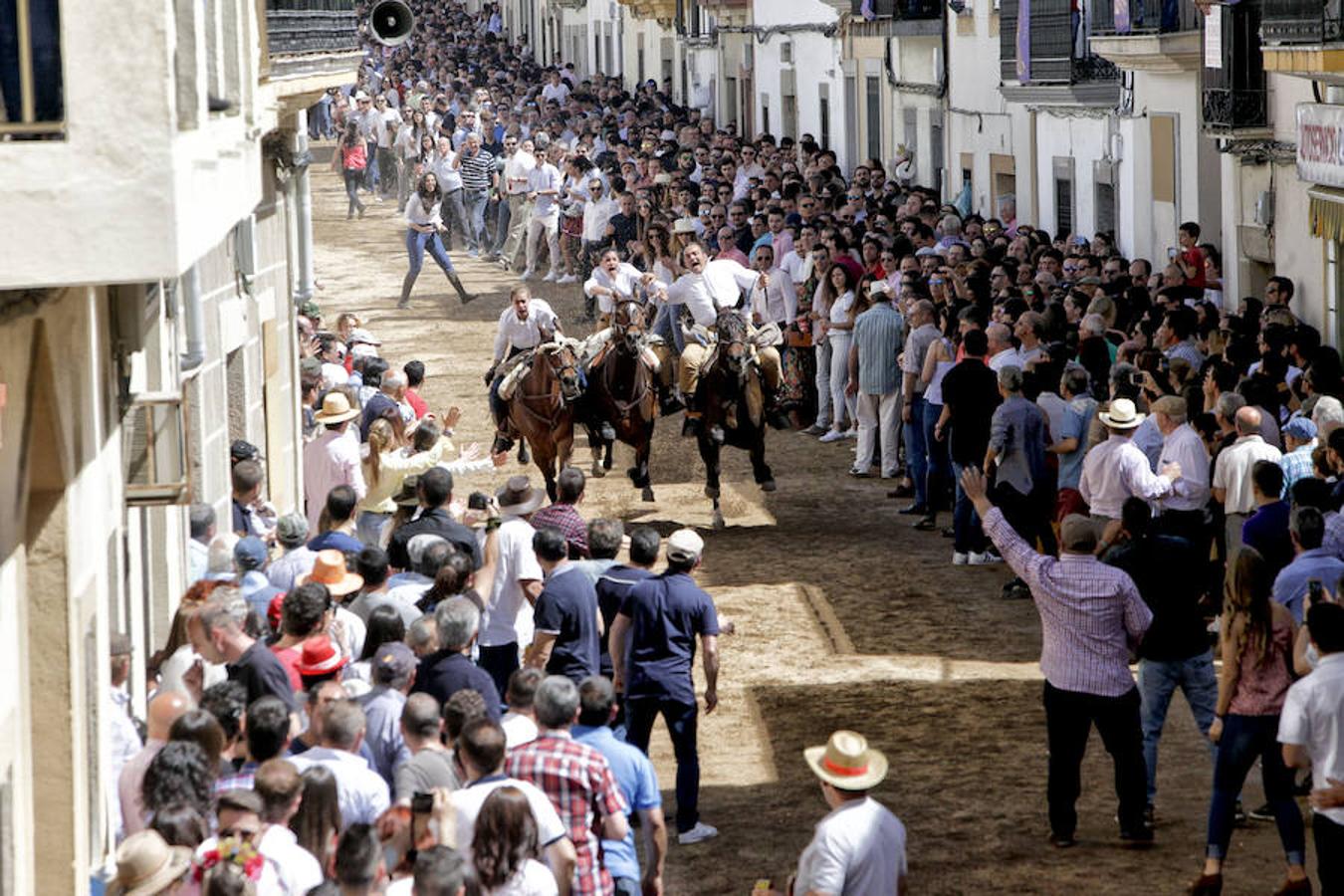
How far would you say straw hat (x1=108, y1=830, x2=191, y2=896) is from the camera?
706 centimetres

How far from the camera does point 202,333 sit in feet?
42.2

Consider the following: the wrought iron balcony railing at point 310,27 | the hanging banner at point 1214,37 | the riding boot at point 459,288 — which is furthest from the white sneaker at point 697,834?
the riding boot at point 459,288

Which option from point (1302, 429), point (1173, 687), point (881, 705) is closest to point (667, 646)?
point (1173, 687)

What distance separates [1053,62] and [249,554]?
53.1 ft

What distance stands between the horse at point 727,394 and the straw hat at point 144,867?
1239 cm

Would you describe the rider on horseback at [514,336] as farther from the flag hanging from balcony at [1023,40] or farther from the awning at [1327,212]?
the flag hanging from balcony at [1023,40]

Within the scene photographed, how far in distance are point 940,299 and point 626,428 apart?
2885mm

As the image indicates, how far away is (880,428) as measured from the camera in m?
20.7

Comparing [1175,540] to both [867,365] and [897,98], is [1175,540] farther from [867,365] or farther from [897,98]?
[897,98]

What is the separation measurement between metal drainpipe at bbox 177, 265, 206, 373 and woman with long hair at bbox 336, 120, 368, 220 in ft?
102

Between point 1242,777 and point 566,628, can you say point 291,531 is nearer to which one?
point 566,628

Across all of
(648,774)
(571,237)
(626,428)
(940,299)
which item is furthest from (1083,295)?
(571,237)

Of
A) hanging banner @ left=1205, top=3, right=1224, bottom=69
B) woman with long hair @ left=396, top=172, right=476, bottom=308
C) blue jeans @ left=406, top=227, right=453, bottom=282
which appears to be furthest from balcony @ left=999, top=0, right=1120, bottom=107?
blue jeans @ left=406, top=227, right=453, bottom=282

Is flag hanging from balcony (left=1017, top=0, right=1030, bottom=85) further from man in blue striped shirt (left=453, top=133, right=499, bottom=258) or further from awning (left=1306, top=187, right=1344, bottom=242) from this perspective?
man in blue striped shirt (left=453, top=133, right=499, bottom=258)
